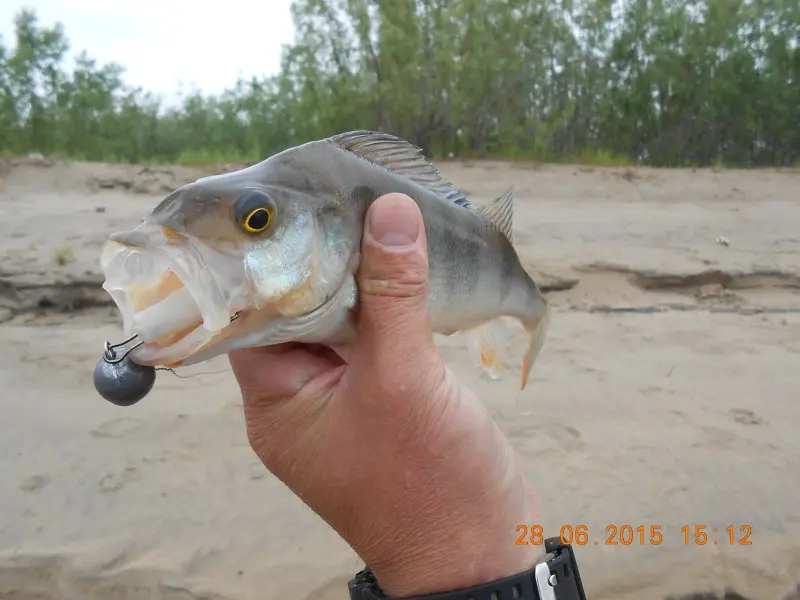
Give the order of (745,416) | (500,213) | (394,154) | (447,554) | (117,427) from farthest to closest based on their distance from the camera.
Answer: (745,416)
(117,427)
(500,213)
(394,154)
(447,554)

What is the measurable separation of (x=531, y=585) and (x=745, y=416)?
8.85 feet

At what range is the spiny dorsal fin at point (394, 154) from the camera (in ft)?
5.41

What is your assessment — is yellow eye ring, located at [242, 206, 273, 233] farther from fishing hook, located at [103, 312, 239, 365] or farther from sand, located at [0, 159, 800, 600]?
sand, located at [0, 159, 800, 600]

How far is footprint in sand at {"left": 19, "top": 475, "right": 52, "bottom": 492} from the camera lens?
2.86 metres

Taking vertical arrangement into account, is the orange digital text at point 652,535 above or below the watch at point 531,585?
below

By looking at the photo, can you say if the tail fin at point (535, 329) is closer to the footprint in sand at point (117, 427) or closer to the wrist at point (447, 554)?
the wrist at point (447, 554)

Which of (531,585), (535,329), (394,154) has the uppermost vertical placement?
(394,154)

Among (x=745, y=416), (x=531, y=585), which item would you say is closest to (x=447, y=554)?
(x=531, y=585)

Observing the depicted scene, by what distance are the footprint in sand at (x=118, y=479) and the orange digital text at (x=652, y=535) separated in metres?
1.89

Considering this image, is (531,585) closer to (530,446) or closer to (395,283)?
(395,283)

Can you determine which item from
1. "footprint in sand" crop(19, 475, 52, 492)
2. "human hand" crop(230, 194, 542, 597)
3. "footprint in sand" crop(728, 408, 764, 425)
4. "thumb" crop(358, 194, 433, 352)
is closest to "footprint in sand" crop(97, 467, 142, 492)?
"footprint in sand" crop(19, 475, 52, 492)

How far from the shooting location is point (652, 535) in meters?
2.64

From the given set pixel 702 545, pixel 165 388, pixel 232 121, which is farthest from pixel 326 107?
pixel 702 545

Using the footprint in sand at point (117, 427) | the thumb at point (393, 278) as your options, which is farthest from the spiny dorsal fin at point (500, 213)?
the footprint in sand at point (117, 427)
